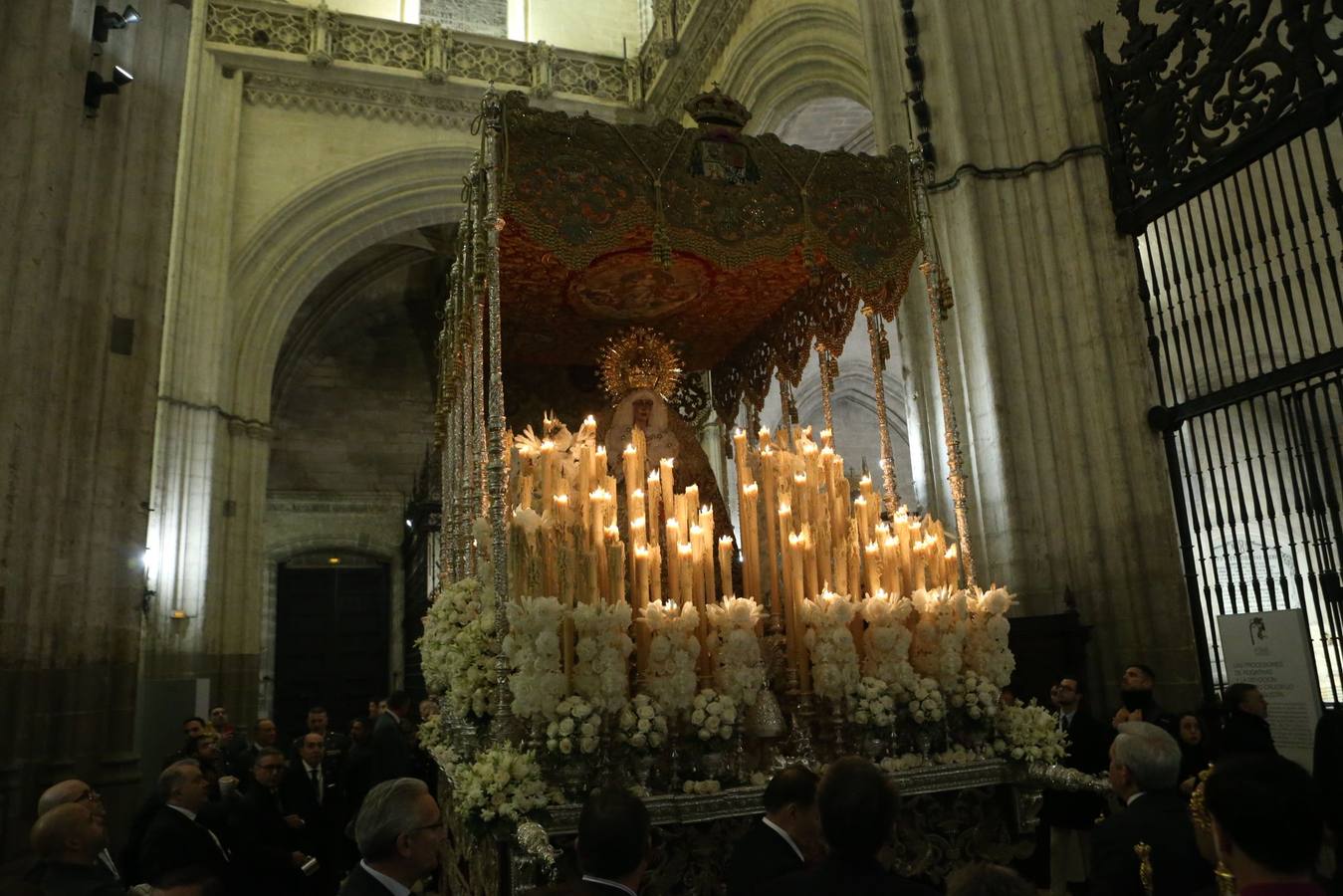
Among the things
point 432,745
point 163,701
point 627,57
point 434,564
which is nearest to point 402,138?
point 627,57

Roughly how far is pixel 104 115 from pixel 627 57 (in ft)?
28.8

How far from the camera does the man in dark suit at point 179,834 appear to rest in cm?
342

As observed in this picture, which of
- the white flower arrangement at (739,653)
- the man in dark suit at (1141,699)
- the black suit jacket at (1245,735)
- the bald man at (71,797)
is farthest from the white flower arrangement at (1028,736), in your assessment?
the bald man at (71,797)

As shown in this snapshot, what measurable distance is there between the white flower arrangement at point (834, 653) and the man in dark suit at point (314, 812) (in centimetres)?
284

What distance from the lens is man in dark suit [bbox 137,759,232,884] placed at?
11.2 ft

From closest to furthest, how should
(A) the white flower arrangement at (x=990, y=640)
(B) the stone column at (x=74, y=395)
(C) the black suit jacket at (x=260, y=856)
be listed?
(C) the black suit jacket at (x=260, y=856) → (A) the white flower arrangement at (x=990, y=640) → (B) the stone column at (x=74, y=395)

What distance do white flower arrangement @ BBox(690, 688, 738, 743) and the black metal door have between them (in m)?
13.8

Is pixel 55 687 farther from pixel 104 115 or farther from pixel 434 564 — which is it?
pixel 434 564

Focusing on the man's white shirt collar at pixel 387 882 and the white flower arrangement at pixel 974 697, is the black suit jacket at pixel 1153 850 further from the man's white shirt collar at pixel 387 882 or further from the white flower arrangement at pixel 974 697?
the white flower arrangement at pixel 974 697

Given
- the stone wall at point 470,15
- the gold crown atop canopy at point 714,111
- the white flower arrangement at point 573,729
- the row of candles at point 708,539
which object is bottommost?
the white flower arrangement at point 573,729

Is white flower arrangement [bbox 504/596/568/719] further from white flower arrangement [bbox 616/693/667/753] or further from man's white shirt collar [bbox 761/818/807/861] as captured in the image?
man's white shirt collar [bbox 761/818/807/861]

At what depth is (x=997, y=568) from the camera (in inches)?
255

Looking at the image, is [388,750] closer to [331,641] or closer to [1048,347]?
[1048,347]

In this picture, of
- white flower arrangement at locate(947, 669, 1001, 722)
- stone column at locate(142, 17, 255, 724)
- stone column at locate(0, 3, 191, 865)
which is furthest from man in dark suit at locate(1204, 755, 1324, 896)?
stone column at locate(142, 17, 255, 724)
